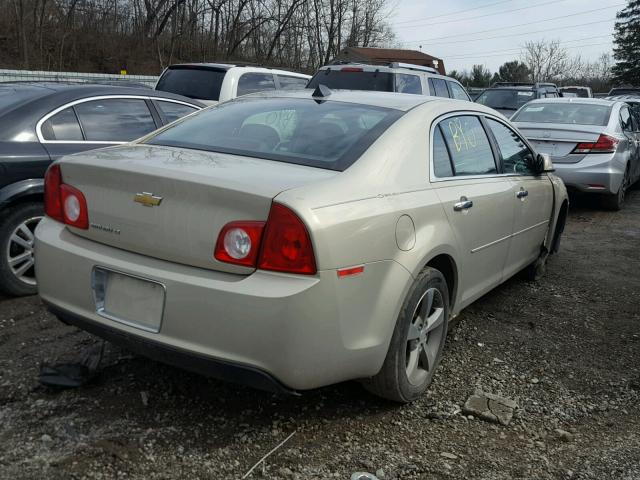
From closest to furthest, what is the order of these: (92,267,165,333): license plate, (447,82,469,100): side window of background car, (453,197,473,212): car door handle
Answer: (92,267,165,333): license plate, (453,197,473,212): car door handle, (447,82,469,100): side window of background car

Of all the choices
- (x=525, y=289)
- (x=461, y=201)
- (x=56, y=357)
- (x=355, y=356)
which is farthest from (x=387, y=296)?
(x=525, y=289)

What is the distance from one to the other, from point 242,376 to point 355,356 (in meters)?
0.49

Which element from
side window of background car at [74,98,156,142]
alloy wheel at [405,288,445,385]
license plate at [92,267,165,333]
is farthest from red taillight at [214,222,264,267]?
side window of background car at [74,98,156,142]

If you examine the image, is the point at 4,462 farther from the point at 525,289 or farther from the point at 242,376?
the point at 525,289

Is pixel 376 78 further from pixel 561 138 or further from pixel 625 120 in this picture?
pixel 625 120

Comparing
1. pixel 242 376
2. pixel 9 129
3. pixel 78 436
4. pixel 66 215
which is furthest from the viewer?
pixel 9 129

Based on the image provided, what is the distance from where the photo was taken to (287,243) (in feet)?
8.07

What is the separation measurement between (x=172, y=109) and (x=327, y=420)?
3.76 m

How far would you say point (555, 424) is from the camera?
10.3 feet

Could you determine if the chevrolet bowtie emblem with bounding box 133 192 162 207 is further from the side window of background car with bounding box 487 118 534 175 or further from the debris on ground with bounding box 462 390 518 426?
the side window of background car with bounding box 487 118 534 175

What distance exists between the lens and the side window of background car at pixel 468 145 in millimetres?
3674

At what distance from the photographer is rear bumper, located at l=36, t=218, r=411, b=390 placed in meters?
2.45

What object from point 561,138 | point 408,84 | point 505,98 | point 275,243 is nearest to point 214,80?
point 408,84

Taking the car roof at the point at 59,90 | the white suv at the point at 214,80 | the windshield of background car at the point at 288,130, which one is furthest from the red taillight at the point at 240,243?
the white suv at the point at 214,80
